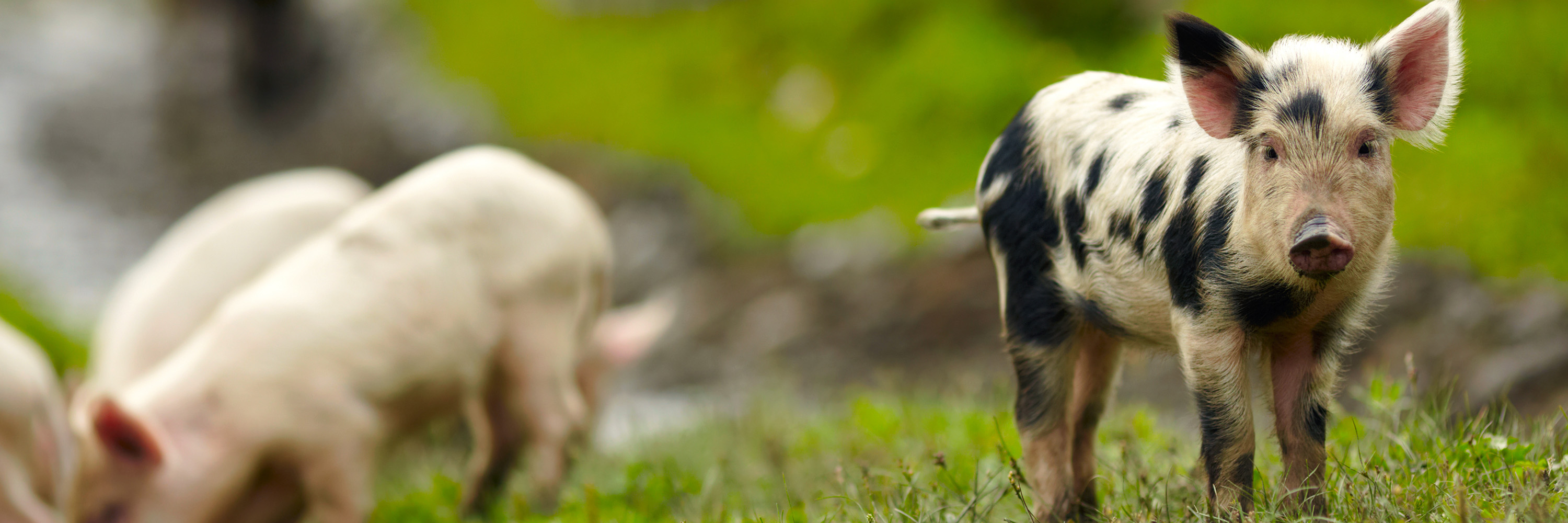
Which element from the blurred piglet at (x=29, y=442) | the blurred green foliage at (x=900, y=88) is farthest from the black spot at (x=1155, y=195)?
the blurred piglet at (x=29, y=442)

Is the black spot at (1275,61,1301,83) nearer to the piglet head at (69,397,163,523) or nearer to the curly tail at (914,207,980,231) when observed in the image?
the curly tail at (914,207,980,231)

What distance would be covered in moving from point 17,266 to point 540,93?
23.9 feet

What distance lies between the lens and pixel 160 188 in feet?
61.0

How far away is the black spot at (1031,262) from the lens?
277cm

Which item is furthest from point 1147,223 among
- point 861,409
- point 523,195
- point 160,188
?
point 160,188

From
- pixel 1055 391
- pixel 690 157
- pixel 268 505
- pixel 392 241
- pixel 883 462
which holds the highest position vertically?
pixel 1055 391

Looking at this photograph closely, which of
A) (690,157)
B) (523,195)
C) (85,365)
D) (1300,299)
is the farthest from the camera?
(690,157)

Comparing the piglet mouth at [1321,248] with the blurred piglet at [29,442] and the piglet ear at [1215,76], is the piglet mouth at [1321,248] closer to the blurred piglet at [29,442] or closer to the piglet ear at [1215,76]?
the piglet ear at [1215,76]

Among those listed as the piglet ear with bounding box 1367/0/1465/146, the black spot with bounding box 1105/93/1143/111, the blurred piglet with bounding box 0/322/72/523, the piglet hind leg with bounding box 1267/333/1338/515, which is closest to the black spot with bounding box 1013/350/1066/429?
the piglet hind leg with bounding box 1267/333/1338/515

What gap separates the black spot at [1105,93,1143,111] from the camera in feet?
8.98

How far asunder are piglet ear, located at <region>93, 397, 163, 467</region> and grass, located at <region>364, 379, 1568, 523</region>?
3.15ft

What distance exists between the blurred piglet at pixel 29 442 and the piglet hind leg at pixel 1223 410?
417 cm

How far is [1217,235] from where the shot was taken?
7.57ft

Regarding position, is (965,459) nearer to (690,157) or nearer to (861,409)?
(861,409)
